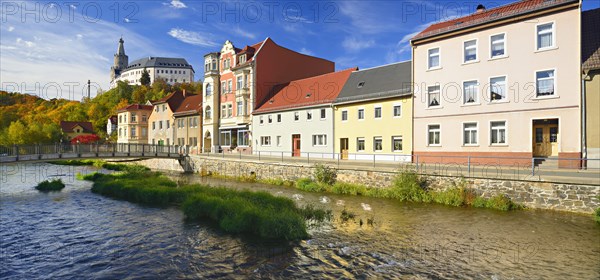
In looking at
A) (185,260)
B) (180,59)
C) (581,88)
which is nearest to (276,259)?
(185,260)

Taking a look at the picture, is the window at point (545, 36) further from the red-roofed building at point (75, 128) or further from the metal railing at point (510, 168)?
the red-roofed building at point (75, 128)

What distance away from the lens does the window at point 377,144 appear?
2712 centimetres

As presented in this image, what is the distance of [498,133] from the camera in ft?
69.9

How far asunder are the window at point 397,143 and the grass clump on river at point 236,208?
1307 cm

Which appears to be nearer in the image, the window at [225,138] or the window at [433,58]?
the window at [433,58]

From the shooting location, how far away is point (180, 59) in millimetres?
160875

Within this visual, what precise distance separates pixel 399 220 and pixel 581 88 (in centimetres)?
1334

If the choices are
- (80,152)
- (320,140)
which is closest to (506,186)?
(320,140)

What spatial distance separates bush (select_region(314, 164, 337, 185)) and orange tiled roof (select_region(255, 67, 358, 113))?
31.7ft

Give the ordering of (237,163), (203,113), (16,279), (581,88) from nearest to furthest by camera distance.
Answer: (16,279), (581,88), (237,163), (203,113)

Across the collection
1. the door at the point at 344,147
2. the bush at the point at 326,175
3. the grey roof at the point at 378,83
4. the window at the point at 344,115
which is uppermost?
the grey roof at the point at 378,83

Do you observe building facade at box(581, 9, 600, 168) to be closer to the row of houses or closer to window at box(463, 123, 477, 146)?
the row of houses

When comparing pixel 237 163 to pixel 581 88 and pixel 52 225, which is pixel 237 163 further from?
pixel 581 88

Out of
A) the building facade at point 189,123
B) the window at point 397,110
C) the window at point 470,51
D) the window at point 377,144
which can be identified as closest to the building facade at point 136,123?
the building facade at point 189,123
